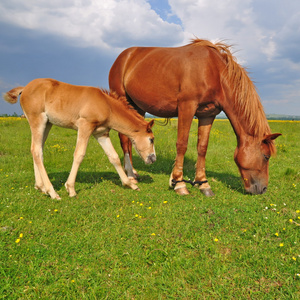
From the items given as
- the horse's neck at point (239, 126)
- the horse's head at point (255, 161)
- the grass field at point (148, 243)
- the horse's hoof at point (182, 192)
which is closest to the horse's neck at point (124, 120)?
the grass field at point (148, 243)

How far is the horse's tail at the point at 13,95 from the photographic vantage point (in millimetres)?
4980

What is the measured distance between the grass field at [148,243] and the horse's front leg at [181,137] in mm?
224

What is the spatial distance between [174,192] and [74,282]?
3.05 metres

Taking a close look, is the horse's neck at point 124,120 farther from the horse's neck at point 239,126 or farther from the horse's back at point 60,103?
the horse's neck at point 239,126

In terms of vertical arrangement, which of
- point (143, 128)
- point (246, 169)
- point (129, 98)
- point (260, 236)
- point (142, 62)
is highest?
point (142, 62)

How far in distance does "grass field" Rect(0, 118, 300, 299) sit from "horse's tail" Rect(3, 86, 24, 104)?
198cm

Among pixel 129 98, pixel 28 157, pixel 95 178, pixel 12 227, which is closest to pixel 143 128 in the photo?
pixel 129 98

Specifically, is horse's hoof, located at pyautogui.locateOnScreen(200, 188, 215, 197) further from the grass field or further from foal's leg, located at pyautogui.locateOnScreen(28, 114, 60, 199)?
foal's leg, located at pyautogui.locateOnScreen(28, 114, 60, 199)

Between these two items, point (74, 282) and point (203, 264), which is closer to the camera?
point (74, 282)

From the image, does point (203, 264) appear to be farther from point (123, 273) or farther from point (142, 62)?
point (142, 62)

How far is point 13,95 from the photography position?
5.01 m

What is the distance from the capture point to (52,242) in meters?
3.17

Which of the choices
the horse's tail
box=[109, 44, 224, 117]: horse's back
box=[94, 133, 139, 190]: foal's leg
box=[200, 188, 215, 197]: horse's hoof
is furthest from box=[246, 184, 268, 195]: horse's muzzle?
the horse's tail

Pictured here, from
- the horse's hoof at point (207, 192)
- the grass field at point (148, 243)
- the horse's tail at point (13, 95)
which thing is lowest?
the grass field at point (148, 243)
